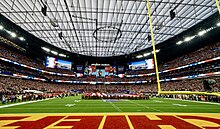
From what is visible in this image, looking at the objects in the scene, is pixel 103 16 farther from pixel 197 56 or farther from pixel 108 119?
pixel 197 56

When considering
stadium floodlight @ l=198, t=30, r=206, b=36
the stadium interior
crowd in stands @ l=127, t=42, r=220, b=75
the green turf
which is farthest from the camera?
crowd in stands @ l=127, t=42, r=220, b=75

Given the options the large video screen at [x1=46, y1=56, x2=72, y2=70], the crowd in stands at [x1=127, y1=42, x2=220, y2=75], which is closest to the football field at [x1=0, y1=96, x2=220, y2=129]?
the large video screen at [x1=46, y1=56, x2=72, y2=70]

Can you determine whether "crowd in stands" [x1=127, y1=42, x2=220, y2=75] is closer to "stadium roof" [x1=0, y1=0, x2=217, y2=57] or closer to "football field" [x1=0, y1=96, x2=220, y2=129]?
"stadium roof" [x1=0, y1=0, x2=217, y2=57]

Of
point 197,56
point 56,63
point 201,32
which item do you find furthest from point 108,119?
point 197,56

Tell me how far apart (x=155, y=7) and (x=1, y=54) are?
104 feet

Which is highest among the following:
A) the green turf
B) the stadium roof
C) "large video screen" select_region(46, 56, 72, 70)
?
the stadium roof

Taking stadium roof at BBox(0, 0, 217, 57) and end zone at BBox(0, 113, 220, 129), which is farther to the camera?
stadium roof at BBox(0, 0, 217, 57)

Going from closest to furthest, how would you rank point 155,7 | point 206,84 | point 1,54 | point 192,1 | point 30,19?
point 206,84, point 192,1, point 155,7, point 30,19, point 1,54

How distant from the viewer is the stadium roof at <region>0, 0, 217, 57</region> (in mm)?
17906

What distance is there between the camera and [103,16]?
70.4 feet

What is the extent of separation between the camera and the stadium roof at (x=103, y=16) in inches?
705

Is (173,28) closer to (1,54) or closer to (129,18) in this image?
(129,18)

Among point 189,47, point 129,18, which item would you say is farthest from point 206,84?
point 189,47

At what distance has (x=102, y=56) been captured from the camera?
48.6 meters
